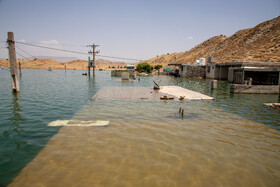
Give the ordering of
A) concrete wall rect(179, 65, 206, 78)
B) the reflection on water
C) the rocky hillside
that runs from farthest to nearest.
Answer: the rocky hillside → concrete wall rect(179, 65, 206, 78) → the reflection on water

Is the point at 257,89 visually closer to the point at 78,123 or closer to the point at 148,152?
the point at 148,152

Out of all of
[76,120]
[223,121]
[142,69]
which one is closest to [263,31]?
[142,69]

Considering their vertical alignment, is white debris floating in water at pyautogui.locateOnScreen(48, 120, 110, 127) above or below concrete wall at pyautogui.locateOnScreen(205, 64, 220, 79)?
below

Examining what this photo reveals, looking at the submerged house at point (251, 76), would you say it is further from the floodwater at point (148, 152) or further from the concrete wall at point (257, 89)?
the floodwater at point (148, 152)

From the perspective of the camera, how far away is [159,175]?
17.6 feet

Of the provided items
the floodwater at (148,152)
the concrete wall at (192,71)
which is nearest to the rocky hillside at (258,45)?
the concrete wall at (192,71)

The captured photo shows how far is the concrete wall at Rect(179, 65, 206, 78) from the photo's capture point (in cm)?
A: 5739

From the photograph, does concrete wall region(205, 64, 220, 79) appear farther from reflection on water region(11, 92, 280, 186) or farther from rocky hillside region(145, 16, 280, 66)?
reflection on water region(11, 92, 280, 186)

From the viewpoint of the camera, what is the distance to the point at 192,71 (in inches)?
2365

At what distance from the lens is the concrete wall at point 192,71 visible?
57388mm

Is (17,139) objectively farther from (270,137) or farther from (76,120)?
(270,137)

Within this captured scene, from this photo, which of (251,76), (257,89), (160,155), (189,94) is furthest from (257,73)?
(160,155)

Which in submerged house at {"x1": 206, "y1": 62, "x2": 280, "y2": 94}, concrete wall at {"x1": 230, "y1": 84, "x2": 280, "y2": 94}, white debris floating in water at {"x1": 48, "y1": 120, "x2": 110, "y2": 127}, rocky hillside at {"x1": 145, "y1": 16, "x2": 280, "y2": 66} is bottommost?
white debris floating in water at {"x1": 48, "y1": 120, "x2": 110, "y2": 127}

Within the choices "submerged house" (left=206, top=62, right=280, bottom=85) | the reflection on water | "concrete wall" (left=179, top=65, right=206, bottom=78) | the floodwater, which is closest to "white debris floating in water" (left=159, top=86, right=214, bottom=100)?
the floodwater
